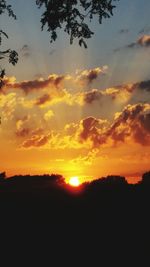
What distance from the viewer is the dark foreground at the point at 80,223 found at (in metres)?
14.9

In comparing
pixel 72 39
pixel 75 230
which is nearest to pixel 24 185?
pixel 75 230

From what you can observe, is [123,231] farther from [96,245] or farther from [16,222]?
[16,222]

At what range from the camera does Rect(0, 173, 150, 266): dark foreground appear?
14944 mm

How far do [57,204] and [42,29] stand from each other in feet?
24.7

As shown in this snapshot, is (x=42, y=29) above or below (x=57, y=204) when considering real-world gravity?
above

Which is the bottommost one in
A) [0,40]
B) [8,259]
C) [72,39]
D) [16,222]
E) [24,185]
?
[8,259]

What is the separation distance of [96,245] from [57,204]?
10.6 feet

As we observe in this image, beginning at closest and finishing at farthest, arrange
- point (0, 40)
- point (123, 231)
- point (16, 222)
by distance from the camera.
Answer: point (123, 231) < point (16, 222) < point (0, 40)

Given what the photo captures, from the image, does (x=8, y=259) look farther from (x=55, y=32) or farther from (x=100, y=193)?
(x=55, y=32)

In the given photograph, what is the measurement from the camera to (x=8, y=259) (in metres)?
14.9

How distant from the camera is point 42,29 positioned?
19.3 m

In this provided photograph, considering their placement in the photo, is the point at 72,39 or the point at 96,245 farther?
the point at 72,39

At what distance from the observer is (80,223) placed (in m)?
16.7

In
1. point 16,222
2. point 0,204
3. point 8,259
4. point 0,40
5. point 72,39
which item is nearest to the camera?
point 8,259
